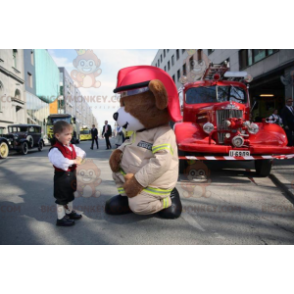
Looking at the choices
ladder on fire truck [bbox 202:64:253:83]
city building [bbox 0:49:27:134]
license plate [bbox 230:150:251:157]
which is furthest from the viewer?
city building [bbox 0:49:27:134]

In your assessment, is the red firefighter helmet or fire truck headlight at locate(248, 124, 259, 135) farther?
fire truck headlight at locate(248, 124, 259, 135)

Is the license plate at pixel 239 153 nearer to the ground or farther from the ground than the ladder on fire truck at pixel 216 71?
nearer to the ground

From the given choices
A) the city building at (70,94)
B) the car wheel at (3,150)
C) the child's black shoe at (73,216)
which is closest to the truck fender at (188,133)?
the city building at (70,94)

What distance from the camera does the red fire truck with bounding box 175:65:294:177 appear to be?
450cm

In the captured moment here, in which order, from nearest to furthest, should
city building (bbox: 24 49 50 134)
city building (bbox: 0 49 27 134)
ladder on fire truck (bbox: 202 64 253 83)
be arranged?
ladder on fire truck (bbox: 202 64 253 83), city building (bbox: 24 49 50 134), city building (bbox: 0 49 27 134)

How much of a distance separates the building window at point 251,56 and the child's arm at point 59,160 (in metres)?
12.6

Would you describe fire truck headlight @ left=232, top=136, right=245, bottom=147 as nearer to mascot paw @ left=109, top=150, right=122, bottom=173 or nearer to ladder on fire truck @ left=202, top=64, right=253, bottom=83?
ladder on fire truck @ left=202, top=64, right=253, bottom=83

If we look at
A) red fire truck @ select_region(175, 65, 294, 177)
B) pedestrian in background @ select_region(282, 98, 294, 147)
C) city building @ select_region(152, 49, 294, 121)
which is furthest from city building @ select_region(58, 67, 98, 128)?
pedestrian in background @ select_region(282, 98, 294, 147)

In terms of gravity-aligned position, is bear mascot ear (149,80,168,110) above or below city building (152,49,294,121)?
below

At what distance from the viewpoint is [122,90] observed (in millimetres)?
2564

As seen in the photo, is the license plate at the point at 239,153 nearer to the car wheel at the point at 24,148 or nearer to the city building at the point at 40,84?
the city building at the point at 40,84

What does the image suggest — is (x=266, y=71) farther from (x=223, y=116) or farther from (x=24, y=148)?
(x=24, y=148)

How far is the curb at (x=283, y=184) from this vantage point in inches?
147

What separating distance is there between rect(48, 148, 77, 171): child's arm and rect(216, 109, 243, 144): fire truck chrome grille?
3.55m
